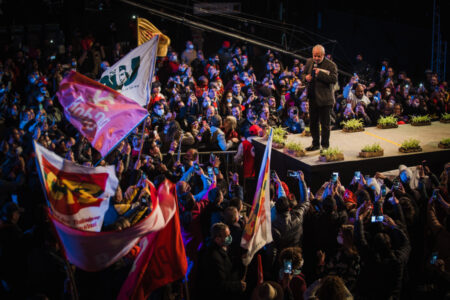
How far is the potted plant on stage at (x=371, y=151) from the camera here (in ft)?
29.3

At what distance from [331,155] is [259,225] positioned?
3.73m

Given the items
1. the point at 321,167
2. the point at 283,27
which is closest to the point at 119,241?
the point at 321,167

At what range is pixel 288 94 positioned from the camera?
45.9ft

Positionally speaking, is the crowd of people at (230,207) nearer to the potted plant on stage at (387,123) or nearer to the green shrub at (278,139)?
the green shrub at (278,139)

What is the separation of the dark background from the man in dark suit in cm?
815

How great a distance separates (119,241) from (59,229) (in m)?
0.58

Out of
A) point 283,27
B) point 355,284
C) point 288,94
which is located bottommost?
point 355,284

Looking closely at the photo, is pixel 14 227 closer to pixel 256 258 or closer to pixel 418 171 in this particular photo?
pixel 256 258

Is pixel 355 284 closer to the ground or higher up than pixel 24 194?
closer to the ground

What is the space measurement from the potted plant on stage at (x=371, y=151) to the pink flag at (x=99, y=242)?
5306mm

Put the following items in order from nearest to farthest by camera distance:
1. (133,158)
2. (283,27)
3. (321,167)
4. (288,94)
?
(321,167) < (133,158) < (288,94) < (283,27)

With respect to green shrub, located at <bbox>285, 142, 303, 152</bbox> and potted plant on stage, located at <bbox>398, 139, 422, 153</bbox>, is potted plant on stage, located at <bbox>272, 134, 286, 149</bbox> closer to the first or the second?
green shrub, located at <bbox>285, 142, 303, 152</bbox>

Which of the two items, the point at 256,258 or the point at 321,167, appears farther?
the point at 321,167

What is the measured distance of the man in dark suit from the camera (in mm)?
8188
